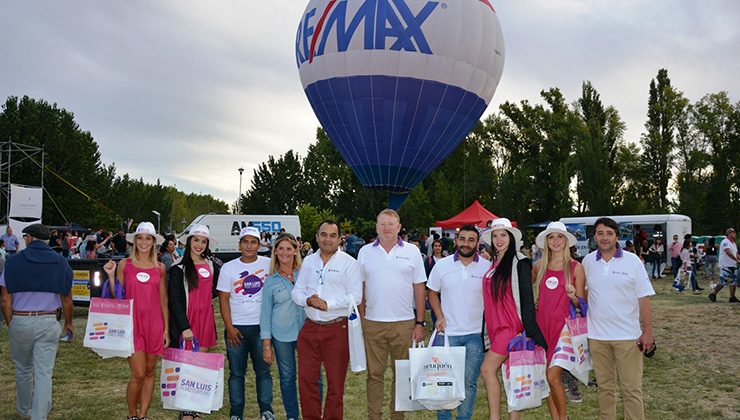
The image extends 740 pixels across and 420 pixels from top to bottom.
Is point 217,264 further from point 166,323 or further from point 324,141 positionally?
point 324,141

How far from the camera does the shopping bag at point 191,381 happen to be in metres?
5.33

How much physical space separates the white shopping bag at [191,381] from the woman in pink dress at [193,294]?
18 centimetres

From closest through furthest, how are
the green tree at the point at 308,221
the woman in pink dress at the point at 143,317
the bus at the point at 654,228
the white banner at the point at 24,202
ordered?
the woman in pink dress at the point at 143,317, the bus at the point at 654,228, the white banner at the point at 24,202, the green tree at the point at 308,221

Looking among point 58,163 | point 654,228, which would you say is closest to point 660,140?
point 654,228

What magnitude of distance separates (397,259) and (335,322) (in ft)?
2.66

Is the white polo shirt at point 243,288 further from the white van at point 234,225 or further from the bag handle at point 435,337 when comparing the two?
the white van at point 234,225

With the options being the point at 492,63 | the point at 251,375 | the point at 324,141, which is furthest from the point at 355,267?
the point at 324,141

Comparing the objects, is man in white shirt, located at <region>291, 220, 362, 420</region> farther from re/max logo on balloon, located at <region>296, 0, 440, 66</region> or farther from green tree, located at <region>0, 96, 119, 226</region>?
green tree, located at <region>0, 96, 119, 226</region>

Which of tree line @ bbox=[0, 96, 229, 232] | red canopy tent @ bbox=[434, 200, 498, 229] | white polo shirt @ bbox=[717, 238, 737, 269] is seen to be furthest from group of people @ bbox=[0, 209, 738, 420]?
tree line @ bbox=[0, 96, 229, 232]

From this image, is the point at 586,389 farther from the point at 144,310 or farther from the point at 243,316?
the point at 144,310

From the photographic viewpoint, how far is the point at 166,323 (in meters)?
5.64

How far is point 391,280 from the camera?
5.52 m

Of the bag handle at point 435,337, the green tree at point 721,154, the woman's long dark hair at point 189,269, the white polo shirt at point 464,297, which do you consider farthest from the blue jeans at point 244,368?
the green tree at point 721,154

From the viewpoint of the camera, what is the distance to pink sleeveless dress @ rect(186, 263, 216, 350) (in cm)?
576
